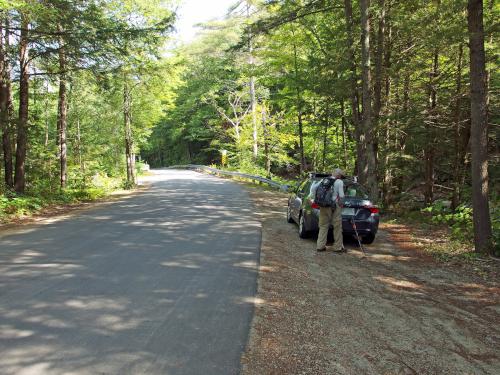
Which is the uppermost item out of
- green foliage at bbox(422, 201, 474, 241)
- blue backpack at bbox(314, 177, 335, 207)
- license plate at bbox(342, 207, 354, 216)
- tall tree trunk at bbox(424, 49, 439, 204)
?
tall tree trunk at bbox(424, 49, 439, 204)

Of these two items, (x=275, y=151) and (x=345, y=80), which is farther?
(x=275, y=151)

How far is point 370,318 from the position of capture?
16.9 ft

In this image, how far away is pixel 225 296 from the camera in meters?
5.57

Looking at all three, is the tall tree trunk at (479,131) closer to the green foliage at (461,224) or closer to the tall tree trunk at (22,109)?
the green foliage at (461,224)

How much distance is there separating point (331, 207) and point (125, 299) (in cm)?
516

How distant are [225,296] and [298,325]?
120cm

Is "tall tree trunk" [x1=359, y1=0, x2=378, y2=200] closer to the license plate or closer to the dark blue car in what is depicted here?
the dark blue car

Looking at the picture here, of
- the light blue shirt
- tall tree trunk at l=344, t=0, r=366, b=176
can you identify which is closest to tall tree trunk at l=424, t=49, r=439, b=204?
tall tree trunk at l=344, t=0, r=366, b=176

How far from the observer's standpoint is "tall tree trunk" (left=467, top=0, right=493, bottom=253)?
8273 millimetres

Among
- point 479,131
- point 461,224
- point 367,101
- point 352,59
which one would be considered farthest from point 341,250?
point 352,59

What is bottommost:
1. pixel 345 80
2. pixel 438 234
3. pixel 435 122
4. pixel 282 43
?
pixel 438 234

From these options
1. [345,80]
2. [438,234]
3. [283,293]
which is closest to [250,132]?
[345,80]

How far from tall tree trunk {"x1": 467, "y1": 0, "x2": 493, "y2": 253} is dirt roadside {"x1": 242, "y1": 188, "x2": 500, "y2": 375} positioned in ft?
4.29

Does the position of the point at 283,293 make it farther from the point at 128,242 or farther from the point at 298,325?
the point at 128,242
